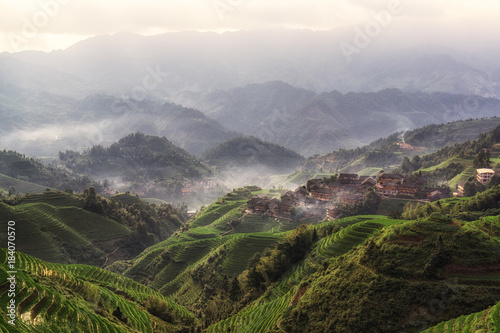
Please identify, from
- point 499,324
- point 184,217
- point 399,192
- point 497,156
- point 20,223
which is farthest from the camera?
point 184,217

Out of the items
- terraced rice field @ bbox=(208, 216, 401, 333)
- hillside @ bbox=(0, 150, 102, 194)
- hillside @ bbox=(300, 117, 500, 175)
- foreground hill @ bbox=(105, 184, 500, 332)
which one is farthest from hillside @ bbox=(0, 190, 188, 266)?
hillside @ bbox=(300, 117, 500, 175)

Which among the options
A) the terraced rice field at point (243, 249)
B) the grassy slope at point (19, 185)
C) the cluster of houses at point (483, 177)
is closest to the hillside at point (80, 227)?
Result: the terraced rice field at point (243, 249)

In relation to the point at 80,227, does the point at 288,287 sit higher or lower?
lower

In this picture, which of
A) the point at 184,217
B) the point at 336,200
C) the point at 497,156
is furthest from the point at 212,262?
the point at 497,156

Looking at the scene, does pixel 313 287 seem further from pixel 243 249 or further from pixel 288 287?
pixel 243 249

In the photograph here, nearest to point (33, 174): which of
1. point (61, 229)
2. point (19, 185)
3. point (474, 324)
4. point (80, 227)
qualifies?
point (19, 185)

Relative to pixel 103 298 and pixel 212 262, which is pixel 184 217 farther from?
pixel 103 298

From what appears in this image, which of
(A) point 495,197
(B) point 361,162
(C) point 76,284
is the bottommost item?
(B) point 361,162
